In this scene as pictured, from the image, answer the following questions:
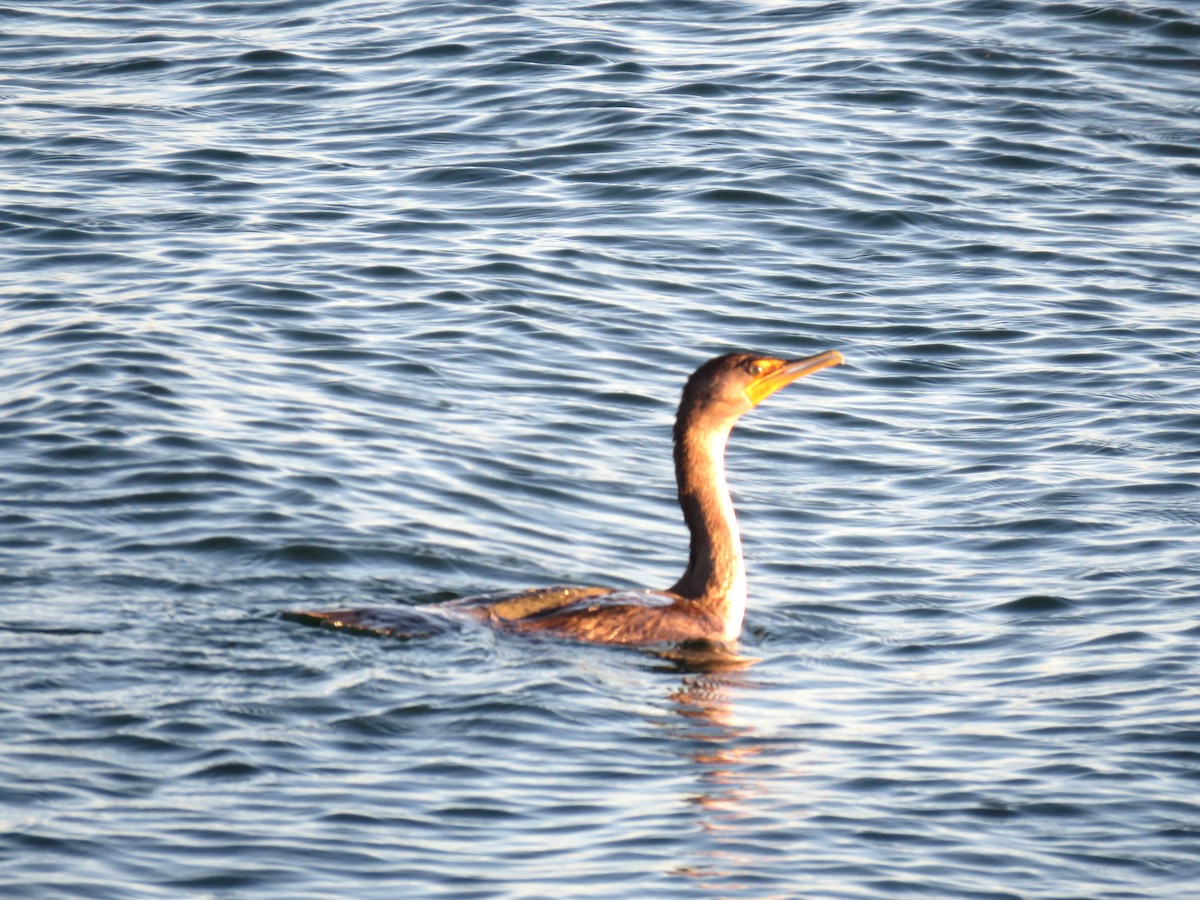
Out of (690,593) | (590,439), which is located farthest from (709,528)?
(590,439)

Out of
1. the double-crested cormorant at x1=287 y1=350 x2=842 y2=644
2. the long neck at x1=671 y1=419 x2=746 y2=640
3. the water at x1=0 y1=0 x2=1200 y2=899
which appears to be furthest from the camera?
the long neck at x1=671 y1=419 x2=746 y2=640

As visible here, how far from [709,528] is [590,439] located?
2483 millimetres

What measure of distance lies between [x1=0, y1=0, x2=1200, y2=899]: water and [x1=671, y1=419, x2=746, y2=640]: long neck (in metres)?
0.33

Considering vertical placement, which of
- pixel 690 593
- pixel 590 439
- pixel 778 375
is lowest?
pixel 690 593

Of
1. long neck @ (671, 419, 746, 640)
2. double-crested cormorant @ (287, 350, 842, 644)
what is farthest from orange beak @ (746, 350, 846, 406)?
long neck @ (671, 419, 746, 640)

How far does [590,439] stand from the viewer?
42.2 ft

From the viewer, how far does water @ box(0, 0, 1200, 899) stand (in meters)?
7.87

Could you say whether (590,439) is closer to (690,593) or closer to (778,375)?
(778,375)

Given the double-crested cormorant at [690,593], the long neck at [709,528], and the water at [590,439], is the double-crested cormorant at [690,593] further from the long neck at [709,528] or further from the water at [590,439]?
the water at [590,439]

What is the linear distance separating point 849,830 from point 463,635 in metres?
2.46

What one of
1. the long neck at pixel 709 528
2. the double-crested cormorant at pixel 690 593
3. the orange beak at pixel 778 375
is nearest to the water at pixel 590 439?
the double-crested cormorant at pixel 690 593

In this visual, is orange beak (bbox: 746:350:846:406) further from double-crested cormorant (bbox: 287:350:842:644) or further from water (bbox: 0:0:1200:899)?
water (bbox: 0:0:1200:899)

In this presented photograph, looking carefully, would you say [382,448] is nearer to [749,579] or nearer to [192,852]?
[749,579]

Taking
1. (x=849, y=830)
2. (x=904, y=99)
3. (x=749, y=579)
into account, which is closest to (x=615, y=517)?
(x=749, y=579)
